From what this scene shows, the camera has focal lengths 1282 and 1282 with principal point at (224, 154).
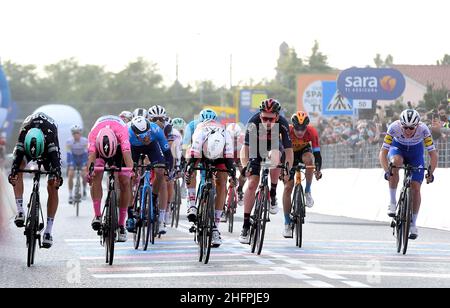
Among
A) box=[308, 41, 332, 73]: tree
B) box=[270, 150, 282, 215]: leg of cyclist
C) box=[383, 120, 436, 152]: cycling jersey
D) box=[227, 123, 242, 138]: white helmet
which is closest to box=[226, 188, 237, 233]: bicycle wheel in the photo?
box=[227, 123, 242, 138]: white helmet

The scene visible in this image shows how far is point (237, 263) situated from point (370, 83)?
3220 centimetres

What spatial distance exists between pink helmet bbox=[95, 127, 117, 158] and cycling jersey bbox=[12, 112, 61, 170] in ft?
2.13

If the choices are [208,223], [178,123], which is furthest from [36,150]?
[178,123]

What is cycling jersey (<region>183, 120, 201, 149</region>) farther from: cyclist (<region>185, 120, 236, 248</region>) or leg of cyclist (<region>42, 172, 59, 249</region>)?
leg of cyclist (<region>42, 172, 59, 249</region>)

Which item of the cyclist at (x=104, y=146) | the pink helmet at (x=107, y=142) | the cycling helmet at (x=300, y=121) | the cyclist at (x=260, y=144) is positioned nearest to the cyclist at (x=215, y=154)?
the cyclist at (x=260, y=144)

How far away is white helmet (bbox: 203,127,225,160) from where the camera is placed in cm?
1485

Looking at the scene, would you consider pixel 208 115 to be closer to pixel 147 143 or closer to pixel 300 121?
pixel 147 143

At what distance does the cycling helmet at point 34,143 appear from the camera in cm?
1407

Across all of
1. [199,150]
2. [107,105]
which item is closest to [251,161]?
[199,150]

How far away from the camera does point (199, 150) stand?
15000 mm

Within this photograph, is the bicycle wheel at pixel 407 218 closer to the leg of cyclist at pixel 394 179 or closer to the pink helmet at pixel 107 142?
the leg of cyclist at pixel 394 179

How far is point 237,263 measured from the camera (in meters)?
14.2

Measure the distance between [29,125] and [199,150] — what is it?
2.05 meters
